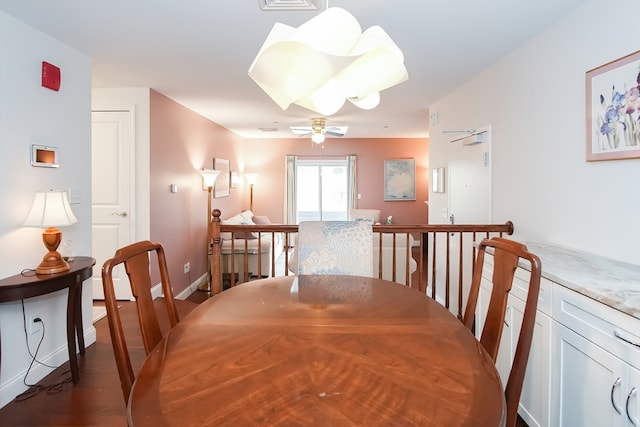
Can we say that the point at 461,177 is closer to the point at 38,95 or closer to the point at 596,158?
the point at 596,158

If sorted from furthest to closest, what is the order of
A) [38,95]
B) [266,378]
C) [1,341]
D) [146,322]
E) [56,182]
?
[56,182] < [38,95] < [1,341] < [146,322] < [266,378]

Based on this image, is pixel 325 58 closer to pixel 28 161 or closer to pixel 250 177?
pixel 28 161

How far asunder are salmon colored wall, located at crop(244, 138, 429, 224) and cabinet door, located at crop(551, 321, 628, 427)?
6490 mm

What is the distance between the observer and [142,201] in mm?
3889

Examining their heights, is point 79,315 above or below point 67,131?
below

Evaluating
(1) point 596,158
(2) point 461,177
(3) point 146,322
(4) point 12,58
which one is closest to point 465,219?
(2) point 461,177

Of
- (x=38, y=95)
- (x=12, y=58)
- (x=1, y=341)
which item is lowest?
(x=1, y=341)

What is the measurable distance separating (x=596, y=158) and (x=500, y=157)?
1098mm

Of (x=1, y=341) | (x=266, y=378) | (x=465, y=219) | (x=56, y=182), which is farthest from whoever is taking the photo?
(x=465, y=219)

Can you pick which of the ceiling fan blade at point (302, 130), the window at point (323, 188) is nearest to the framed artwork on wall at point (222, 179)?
the ceiling fan blade at point (302, 130)

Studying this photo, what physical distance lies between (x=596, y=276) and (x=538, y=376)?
1.78 ft

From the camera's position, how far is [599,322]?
1.38 meters

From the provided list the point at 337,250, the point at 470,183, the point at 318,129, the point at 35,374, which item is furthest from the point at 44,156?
the point at 318,129

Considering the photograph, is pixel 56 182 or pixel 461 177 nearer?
pixel 56 182
